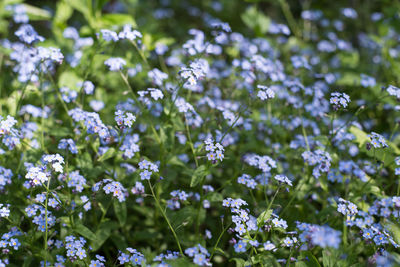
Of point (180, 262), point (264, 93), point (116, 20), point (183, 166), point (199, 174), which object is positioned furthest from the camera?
point (116, 20)

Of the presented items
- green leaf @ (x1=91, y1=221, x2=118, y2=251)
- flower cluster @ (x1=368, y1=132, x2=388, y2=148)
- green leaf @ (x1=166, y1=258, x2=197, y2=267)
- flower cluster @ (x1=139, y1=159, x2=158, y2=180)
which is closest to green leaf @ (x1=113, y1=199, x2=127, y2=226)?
green leaf @ (x1=91, y1=221, x2=118, y2=251)

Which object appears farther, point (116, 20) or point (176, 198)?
point (116, 20)

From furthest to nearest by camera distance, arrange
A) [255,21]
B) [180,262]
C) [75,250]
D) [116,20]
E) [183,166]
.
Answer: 1. [255,21]
2. [116,20]
3. [183,166]
4. [75,250]
5. [180,262]

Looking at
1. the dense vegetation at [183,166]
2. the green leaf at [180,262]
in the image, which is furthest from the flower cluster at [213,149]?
the green leaf at [180,262]

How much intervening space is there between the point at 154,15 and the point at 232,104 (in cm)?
366

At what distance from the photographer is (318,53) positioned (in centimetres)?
683

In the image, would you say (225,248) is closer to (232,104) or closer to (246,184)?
(246,184)

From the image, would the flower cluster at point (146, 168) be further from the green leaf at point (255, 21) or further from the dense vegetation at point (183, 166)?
the green leaf at point (255, 21)

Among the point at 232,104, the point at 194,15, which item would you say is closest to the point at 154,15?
the point at 194,15

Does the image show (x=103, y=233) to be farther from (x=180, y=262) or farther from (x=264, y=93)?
(x=264, y=93)

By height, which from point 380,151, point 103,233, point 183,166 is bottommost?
point 103,233

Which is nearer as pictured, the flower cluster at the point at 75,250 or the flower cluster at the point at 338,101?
the flower cluster at the point at 75,250

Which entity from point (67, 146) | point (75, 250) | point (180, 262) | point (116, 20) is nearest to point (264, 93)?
point (180, 262)

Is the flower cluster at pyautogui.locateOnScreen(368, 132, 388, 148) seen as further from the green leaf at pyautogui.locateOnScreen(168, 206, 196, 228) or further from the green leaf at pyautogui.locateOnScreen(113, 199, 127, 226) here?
the green leaf at pyautogui.locateOnScreen(113, 199, 127, 226)
